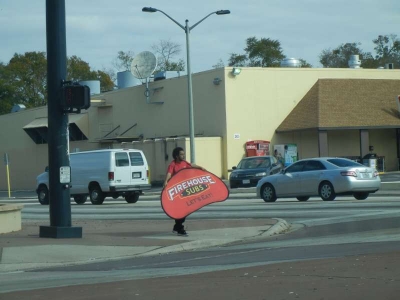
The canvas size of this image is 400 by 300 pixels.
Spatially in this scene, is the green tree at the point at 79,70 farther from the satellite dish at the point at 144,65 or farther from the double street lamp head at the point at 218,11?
the double street lamp head at the point at 218,11

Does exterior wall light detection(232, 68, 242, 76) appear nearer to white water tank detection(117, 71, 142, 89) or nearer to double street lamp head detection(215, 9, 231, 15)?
double street lamp head detection(215, 9, 231, 15)

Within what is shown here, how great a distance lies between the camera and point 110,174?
31.1 meters

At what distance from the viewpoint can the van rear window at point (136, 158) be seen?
31.8m

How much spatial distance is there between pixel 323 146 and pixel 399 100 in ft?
17.9

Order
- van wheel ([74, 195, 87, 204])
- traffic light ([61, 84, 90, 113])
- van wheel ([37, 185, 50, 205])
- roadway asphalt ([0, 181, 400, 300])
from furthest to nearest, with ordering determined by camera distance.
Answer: van wheel ([37, 185, 50, 205]) < van wheel ([74, 195, 87, 204]) < traffic light ([61, 84, 90, 113]) < roadway asphalt ([0, 181, 400, 300])

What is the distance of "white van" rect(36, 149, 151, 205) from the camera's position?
3122cm

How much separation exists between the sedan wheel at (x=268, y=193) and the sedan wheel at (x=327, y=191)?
7.05 feet

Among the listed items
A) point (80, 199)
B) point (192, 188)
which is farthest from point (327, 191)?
point (80, 199)

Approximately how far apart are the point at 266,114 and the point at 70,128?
1827cm

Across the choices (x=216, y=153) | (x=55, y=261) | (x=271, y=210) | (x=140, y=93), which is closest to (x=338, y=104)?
(x=216, y=153)

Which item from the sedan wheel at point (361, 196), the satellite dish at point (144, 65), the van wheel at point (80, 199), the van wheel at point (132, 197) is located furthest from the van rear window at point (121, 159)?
the satellite dish at point (144, 65)

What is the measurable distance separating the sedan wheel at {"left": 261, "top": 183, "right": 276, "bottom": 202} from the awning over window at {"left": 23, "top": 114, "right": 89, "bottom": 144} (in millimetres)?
31273

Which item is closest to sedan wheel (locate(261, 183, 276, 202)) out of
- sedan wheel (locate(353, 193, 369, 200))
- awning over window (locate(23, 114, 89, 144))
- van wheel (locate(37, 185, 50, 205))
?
sedan wheel (locate(353, 193, 369, 200))

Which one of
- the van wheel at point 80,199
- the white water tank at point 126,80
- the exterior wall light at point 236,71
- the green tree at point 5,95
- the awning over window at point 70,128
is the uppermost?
the green tree at point 5,95
